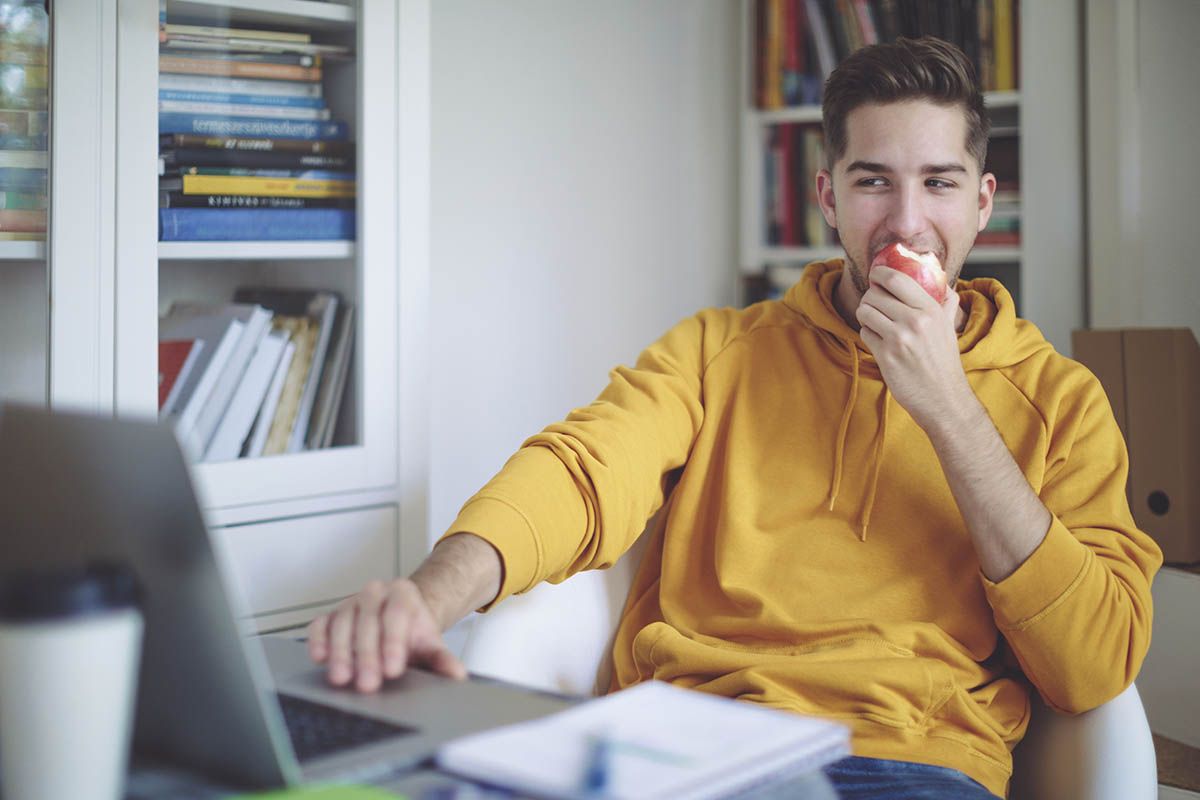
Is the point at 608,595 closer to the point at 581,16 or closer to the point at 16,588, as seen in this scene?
the point at 16,588

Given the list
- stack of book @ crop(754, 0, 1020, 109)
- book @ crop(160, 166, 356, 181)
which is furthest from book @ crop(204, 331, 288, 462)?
stack of book @ crop(754, 0, 1020, 109)

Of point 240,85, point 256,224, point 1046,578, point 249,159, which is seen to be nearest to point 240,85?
point 240,85

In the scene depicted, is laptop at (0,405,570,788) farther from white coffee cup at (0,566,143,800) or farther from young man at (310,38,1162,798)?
young man at (310,38,1162,798)

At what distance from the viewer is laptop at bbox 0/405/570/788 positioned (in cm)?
63

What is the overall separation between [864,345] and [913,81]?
1.13 feet

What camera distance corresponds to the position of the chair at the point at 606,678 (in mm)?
1294

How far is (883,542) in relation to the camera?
146cm

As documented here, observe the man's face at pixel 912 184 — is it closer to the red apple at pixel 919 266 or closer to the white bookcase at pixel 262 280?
the red apple at pixel 919 266

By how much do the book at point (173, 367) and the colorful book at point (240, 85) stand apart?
377mm

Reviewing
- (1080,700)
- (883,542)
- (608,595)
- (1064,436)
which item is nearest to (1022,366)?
(1064,436)

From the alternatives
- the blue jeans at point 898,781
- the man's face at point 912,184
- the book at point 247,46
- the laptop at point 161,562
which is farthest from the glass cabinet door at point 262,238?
the laptop at point 161,562

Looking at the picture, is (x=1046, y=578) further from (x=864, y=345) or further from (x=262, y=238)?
(x=262, y=238)

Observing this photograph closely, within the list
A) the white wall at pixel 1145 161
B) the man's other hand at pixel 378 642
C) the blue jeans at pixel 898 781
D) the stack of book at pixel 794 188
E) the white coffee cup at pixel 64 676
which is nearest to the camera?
the white coffee cup at pixel 64 676

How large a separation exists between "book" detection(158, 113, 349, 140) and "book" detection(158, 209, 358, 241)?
118mm
